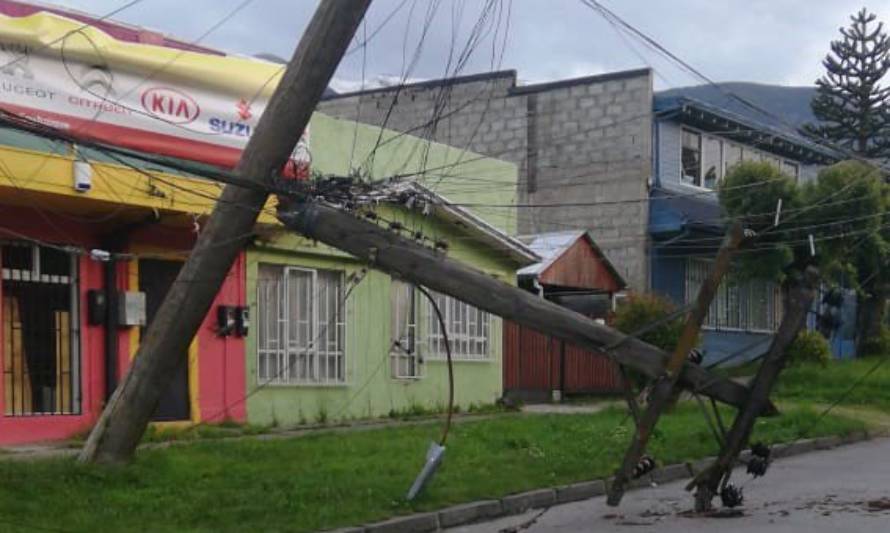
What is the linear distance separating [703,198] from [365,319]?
12103mm

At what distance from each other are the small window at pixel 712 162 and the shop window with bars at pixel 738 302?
208 cm

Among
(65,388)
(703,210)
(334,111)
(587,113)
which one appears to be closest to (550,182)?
(587,113)

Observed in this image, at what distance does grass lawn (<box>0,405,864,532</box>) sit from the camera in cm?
942

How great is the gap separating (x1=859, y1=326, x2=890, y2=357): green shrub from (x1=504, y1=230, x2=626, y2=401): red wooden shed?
9914mm

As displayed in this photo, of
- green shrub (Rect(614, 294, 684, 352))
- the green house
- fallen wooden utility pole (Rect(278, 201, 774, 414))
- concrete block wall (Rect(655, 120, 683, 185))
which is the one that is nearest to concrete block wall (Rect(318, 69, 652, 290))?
concrete block wall (Rect(655, 120, 683, 185))

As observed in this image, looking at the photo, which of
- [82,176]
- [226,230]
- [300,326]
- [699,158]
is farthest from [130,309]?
[699,158]

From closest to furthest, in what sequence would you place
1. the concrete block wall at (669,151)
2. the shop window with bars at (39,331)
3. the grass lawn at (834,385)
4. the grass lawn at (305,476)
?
the grass lawn at (305,476) < the shop window with bars at (39,331) < the grass lawn at (834,385) < the concrete block wall at (669,151)

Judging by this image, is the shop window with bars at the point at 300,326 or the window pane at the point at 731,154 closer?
the shop window with bars at the point at 300,326

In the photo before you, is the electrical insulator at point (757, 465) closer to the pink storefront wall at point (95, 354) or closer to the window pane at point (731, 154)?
the pink storefront wall at point (95, 354)

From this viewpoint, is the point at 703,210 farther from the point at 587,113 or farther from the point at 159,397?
the point at 159,397

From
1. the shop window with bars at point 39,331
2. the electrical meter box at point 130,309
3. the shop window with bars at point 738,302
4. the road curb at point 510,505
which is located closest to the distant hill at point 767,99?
the shop window with bars at point 738,302

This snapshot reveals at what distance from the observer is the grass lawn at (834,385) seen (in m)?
23.6

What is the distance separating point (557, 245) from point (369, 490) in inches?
546

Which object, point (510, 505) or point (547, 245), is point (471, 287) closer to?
point (510, 505)
